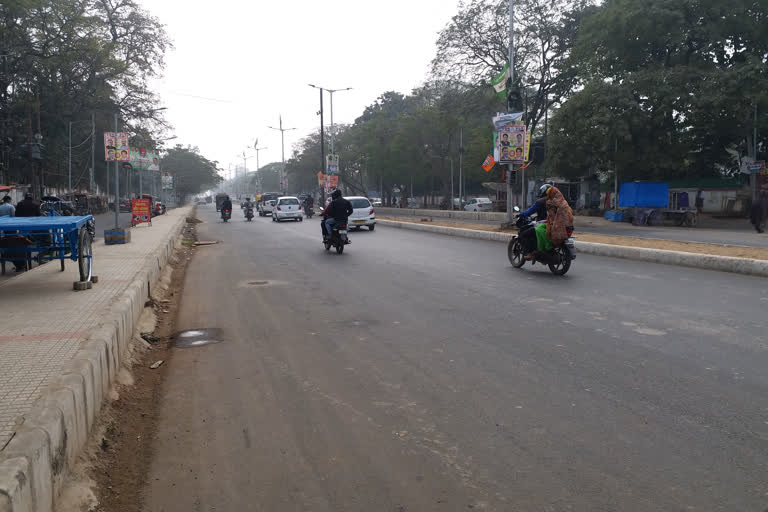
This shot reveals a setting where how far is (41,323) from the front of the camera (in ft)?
19.4

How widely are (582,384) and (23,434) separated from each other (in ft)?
12.3

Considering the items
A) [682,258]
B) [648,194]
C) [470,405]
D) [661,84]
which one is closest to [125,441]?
[470,405]

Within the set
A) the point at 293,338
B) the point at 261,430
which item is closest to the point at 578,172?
the point at 293,338

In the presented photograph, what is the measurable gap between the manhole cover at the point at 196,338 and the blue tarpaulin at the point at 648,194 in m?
25.7

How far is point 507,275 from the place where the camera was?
11.1 metres

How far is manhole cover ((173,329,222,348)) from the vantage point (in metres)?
6.38

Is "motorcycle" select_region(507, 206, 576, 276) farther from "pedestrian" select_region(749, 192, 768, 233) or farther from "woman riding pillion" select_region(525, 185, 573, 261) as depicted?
"pedestrian" select_region(749, 192, 768, 233)

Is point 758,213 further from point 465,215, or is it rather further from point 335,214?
point 465,215

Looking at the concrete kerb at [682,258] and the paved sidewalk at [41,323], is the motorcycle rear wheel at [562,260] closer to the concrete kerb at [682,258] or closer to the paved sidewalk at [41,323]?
the concrete kerb at [682,258]

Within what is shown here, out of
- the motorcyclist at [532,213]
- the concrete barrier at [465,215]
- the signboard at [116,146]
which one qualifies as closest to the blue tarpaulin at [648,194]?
the concrete barrier at [465,215]

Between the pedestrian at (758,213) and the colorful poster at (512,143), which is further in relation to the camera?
the pedestrian at (758,213)

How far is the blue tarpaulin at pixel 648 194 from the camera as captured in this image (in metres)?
28.0

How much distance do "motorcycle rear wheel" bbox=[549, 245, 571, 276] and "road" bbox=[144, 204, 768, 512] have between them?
7.18 ft

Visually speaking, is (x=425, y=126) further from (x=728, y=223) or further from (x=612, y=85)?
(x=728, y=223)
